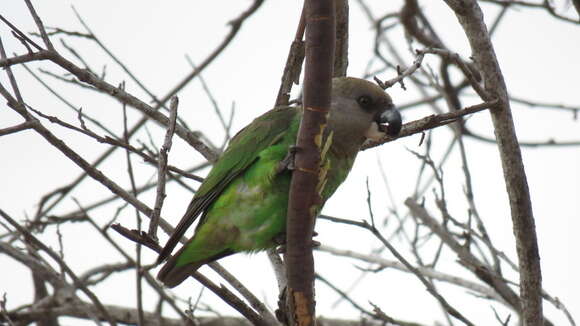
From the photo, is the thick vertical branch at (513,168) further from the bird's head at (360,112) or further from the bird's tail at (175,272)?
the bird's tail at (175,272)

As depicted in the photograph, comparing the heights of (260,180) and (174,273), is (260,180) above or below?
above

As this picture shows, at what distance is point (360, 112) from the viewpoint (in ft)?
14.9

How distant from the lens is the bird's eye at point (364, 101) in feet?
15.0

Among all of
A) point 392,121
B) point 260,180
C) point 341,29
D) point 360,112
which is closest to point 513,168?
point 392,121

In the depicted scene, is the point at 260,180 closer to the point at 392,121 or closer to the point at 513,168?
the point at 392,121

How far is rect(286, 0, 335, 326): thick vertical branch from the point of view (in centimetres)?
268

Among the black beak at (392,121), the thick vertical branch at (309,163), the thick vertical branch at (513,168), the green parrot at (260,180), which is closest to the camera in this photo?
the thick vertical branch at (309,163)

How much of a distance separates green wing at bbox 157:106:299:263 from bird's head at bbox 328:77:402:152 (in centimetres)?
26

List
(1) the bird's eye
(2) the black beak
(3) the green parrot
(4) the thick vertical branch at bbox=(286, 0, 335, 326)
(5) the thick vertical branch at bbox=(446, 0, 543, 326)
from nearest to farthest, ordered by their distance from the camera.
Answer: (4) the thick vertical branch at bbox=(286, 0, 335, 326)
(5) the thick vertical branch at bbox=(446, 0, 543, 326)
(3) the green parrot
(2) the black beak
(1) the bird's eye

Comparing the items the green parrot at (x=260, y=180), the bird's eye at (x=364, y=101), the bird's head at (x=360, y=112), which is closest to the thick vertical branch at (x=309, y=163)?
the green parrot at (x=260, y=180)

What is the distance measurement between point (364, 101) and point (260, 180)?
86 cm

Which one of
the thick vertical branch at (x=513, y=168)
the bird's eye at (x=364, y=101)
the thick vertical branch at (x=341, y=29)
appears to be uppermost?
the thick vertical branch at (x=341, y=29)

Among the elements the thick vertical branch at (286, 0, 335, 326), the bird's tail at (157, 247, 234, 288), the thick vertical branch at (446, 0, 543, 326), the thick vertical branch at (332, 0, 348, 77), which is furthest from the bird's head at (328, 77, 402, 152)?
the thick vertical branch at (286, 0, 335, 326)

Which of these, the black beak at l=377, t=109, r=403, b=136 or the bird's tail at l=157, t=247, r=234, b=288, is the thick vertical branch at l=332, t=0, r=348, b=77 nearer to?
the black beak at l=377, t=109, r=403, b=136
